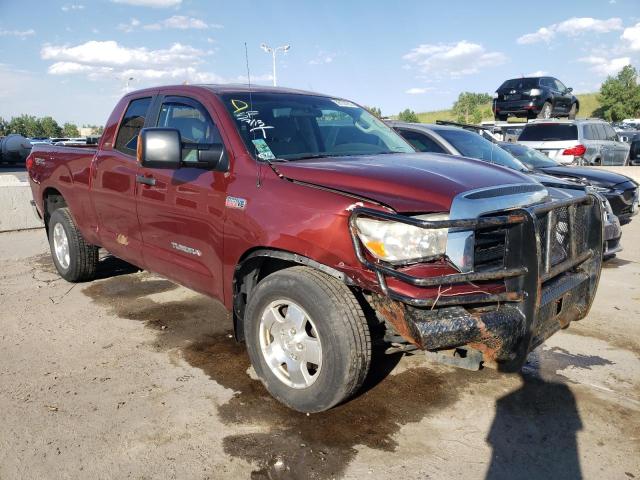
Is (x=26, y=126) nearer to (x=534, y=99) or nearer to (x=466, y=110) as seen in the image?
(x=466, y=110)

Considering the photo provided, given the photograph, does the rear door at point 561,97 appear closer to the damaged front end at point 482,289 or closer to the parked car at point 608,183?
the parked car at point 608,183

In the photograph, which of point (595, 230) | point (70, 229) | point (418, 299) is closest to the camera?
point (418, 299)

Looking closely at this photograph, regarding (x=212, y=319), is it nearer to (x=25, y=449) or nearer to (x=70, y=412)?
(x=70, y=412)

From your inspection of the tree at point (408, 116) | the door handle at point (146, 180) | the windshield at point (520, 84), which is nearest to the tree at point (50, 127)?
the tree at point (408, 116)

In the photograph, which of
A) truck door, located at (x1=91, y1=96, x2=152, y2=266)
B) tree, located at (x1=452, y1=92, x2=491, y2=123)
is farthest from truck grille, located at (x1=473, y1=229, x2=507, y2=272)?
tree, located at (x1=452, y1=92, x2=491, y2=123)

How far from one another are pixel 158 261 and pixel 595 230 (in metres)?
3.13

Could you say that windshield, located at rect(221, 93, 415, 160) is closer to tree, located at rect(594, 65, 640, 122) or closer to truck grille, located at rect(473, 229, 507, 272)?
truck grille, located at rect(473, 229, 507, 272)

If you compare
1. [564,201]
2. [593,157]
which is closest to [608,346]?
[564,201]

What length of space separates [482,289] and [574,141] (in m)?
10.9

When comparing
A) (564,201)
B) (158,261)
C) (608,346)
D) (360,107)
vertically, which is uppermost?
(360,107)

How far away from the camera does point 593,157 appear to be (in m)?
12.9

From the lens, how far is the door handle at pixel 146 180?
159 inches

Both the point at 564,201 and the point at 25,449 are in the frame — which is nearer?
the point at 25,449

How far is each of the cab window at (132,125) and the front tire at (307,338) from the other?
210cm
